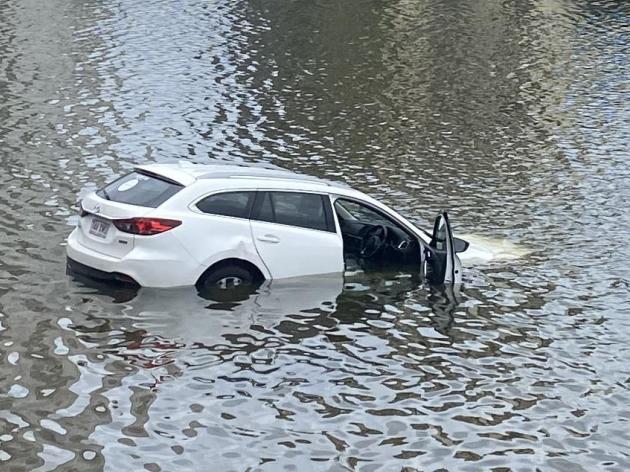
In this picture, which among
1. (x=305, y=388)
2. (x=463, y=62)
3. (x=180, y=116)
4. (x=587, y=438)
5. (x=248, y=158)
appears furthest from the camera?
(x=463, y=62)

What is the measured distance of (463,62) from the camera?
33875 millimetres

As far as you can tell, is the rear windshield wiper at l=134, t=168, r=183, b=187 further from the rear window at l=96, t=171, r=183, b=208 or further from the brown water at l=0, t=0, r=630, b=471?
the brown water at l=0, t=0, r=630, b=471

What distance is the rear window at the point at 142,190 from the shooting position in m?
12.6

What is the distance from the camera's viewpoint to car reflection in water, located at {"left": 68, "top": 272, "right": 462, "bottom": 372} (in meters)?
11.5

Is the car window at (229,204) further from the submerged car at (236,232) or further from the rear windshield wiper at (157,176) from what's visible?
the rear windshield wiper at (157,176)

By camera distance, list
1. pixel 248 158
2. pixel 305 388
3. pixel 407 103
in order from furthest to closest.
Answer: pixel 407 103, pixel 248 158, pixel 305 388

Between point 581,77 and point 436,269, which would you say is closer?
point 436,269

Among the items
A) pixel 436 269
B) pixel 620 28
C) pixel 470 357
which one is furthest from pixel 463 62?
pixel 470 357

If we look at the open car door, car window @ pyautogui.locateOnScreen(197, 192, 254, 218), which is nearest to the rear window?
car window @ pyautogui.locateOnScreen(197, 192, 254, 218)

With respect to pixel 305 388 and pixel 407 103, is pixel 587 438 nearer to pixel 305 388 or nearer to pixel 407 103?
pixel 305 388

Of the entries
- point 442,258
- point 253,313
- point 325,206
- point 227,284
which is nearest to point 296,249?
point 325,206

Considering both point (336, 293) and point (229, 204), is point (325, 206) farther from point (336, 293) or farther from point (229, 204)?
point (229, 204)

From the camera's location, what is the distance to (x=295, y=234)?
1327cm

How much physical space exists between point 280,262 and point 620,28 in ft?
108
